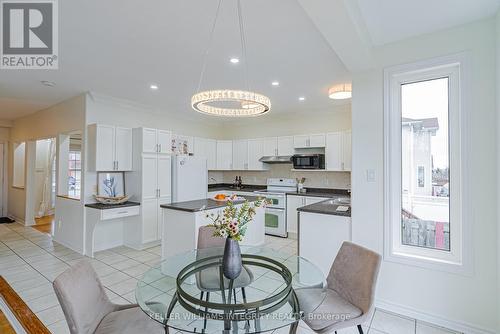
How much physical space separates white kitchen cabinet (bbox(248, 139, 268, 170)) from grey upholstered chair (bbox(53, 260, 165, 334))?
4542 mm

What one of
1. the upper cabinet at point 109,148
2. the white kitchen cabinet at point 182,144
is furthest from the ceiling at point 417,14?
the white kitchen cabinet at point 182,144

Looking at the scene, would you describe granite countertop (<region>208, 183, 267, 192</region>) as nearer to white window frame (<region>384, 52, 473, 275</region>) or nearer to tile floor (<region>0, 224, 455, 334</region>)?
tile floor (<region>0, 224, 455, 334</region>)

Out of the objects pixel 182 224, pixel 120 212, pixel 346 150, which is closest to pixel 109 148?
pixel 120 212

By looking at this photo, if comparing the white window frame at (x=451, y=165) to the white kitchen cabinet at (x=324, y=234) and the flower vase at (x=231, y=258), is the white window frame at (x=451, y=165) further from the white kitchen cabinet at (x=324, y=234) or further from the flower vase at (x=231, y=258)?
the flower vase at (x=231, y=258)

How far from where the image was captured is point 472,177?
2.14m

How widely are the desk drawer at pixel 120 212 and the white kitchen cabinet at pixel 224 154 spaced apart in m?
2.47

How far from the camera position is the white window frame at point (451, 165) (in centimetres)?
218

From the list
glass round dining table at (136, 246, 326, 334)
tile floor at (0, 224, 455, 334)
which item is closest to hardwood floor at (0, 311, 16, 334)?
glass round dining table at (136, 246, 326, 334)

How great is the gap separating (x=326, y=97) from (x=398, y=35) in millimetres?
2149

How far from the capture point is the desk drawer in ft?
13.1

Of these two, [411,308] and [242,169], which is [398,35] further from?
[242,169]

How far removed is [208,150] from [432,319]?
510 centimetres

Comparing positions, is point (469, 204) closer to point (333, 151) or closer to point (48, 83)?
point (333, 151)

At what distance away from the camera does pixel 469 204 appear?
7.06 ft
